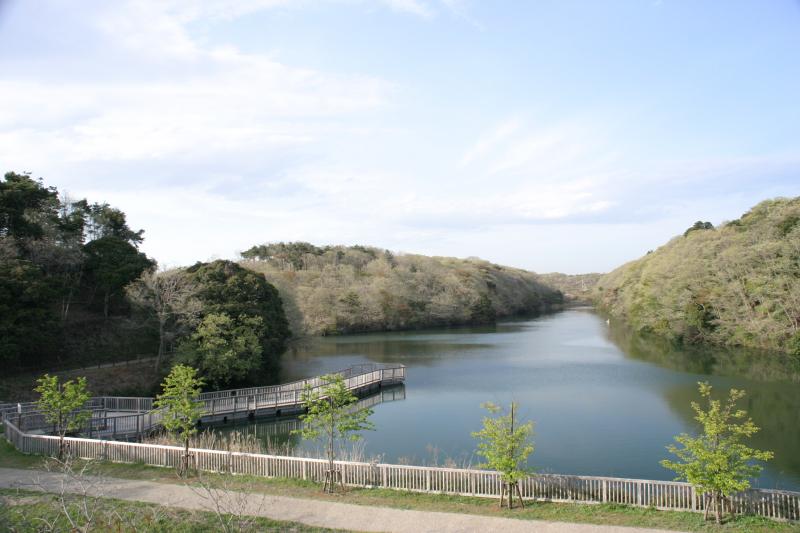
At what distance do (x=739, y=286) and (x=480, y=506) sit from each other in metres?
41.2

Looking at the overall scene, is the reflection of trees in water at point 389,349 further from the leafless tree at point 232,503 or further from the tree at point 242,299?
the leafless tree at point 232,503

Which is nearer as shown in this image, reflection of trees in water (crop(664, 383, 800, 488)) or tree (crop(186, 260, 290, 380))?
reflection of trees in water (crop(664, 383, 800, 488))

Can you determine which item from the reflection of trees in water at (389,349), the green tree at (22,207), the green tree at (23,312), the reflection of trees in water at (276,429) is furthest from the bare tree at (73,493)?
the reflection of trees in water at (389,349)

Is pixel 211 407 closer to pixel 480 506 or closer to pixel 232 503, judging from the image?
pixel 232 503

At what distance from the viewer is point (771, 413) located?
24.9 meters

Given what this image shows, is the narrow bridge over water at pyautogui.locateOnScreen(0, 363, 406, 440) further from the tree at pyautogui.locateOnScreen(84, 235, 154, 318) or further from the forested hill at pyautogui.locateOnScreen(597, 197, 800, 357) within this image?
the forested hill at pyautogui.locateOnScreen(597, 197, 800, 357)

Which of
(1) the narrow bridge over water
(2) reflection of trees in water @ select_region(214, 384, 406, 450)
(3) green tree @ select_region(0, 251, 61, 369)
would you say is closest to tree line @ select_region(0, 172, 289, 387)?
(3) green tree @ select_region(0, 251, 61, 369)

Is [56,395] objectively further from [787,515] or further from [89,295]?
[89,295]

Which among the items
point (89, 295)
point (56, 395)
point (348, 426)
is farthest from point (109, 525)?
point (89, 295)

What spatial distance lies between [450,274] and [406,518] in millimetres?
76136

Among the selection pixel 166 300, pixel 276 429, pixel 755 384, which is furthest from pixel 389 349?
pixel 755 384

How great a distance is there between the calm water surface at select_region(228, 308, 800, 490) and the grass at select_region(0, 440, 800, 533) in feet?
15.1

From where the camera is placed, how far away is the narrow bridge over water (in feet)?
66.3

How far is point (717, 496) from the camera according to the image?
1099cm
